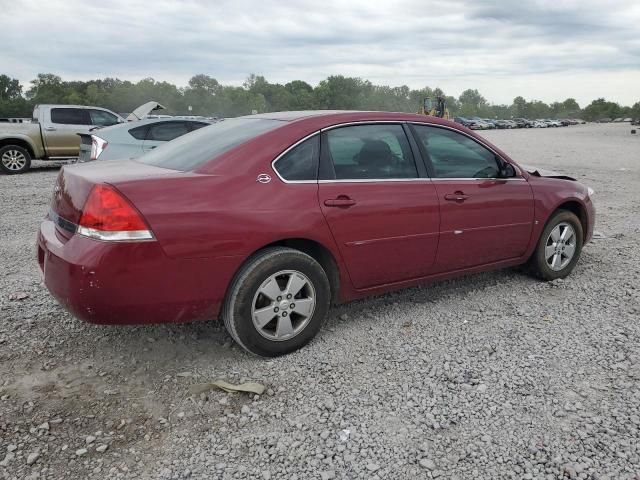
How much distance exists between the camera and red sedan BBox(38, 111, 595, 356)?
291 cm

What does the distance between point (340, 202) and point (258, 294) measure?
0.80 metres

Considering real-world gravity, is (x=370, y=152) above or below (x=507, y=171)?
above

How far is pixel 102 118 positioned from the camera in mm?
14000

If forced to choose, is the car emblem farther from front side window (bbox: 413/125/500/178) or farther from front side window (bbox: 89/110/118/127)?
front side window (bbox: 89/110/118/127)

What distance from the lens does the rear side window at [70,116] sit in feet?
43.5

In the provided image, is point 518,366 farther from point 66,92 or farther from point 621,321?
point 66,92

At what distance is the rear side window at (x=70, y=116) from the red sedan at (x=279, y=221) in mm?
10774

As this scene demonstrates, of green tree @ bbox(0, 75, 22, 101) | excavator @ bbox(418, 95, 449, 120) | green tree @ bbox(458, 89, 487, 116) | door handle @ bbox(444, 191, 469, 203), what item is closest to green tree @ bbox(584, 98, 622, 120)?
green tree @ bbox(458, 89, 487, 116)

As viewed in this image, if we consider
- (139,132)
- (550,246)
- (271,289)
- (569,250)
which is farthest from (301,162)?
(139,132)

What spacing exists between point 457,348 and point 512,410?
75cm

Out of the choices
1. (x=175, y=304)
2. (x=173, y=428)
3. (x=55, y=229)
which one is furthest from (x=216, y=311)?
(x=55, y=229)

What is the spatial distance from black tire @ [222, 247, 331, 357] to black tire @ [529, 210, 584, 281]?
2315mm

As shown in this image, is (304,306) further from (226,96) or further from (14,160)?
(226,96)

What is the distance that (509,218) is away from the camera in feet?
14.6
